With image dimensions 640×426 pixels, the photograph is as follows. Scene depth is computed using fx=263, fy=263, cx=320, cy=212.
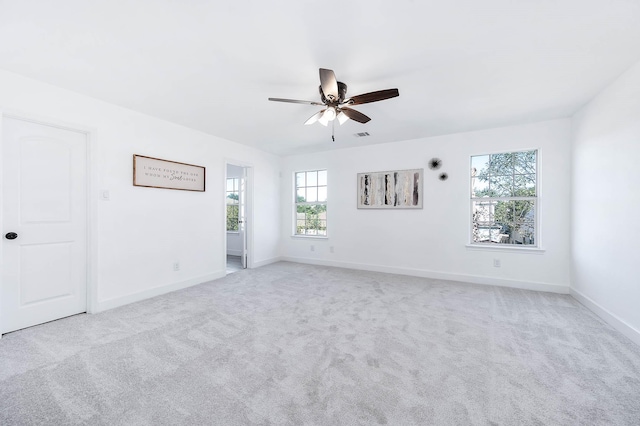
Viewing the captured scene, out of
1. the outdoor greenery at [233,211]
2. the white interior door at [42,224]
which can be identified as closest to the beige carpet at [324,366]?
the white interior door at [42,224]

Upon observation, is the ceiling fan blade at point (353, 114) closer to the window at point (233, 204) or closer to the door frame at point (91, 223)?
the door frame at point (91, 223)

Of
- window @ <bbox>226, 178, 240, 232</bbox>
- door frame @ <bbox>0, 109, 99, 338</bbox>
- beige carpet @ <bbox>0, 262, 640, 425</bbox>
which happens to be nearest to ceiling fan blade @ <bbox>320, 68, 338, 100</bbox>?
beige carpet @ <bbox>0, 262, 640, 425</bbox>

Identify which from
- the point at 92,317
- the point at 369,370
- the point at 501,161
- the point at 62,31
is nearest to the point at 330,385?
the point at 369,370

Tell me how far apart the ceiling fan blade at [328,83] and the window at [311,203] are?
3.29 meters

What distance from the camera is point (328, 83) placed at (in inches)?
82.8

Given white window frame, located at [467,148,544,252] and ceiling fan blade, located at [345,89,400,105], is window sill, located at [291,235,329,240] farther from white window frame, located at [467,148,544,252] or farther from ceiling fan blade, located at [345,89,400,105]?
ceiling fan blade, located at [345,89,400,105]

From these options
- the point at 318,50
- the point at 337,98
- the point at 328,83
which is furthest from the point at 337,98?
the point at 318,50

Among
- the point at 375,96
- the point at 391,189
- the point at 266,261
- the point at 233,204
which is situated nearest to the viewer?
the point at 375,96

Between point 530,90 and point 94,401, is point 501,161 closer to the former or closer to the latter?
point 530,90

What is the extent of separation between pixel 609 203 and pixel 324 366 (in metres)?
3.24

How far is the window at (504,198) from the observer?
Answer: 12.9ft

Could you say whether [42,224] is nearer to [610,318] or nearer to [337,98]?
[337,98]

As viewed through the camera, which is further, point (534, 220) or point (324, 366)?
point (534, 220)

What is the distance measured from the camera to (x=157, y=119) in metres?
3.55
